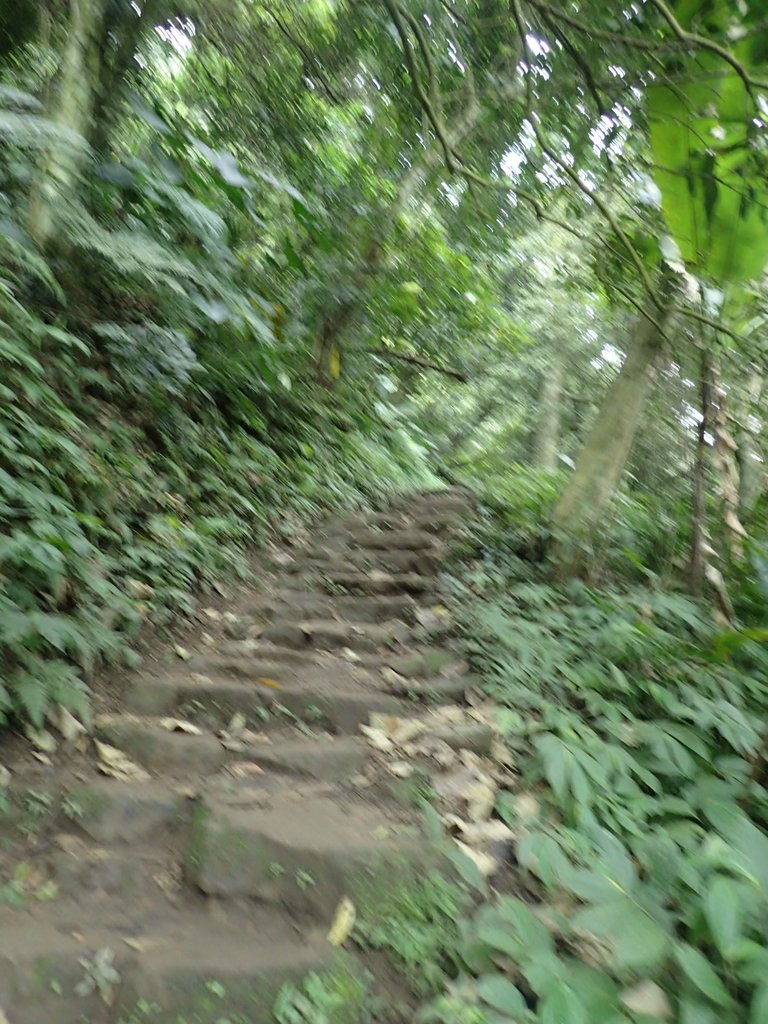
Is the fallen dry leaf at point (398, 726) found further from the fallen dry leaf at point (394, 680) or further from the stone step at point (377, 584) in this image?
the stone step at point (377, 584)

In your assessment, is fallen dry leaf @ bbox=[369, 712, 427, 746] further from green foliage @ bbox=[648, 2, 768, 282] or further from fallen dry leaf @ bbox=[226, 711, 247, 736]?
green foliage @ bbox=[648, 2, 768, 282]

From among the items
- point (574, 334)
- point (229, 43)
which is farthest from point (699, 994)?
point (574, 334)

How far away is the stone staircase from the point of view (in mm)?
1945

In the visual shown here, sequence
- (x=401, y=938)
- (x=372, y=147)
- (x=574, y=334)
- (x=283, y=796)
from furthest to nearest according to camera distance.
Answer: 1. (x=574, y=334)
2. (x=372, y=147)
3. (x=283, y=796)
4. (x=401, y=938)

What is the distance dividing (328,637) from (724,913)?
102 inches

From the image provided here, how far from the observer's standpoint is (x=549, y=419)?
12820 mm

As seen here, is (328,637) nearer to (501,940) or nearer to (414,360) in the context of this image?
(501,940)

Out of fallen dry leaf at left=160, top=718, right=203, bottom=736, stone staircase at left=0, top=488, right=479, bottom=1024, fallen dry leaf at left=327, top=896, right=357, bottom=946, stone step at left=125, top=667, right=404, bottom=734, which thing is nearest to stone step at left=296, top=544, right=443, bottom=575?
stone staircase at left=0, top=488, right=479, bottom=1024

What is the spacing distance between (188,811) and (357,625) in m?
1.84

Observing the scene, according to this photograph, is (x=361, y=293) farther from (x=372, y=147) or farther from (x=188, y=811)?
(x=188, y=811)

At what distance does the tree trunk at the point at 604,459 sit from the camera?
492 cm

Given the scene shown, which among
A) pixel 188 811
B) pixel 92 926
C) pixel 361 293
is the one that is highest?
pixel 361 293

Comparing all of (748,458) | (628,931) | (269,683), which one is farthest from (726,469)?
(628,931)

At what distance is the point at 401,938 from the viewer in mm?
2061
